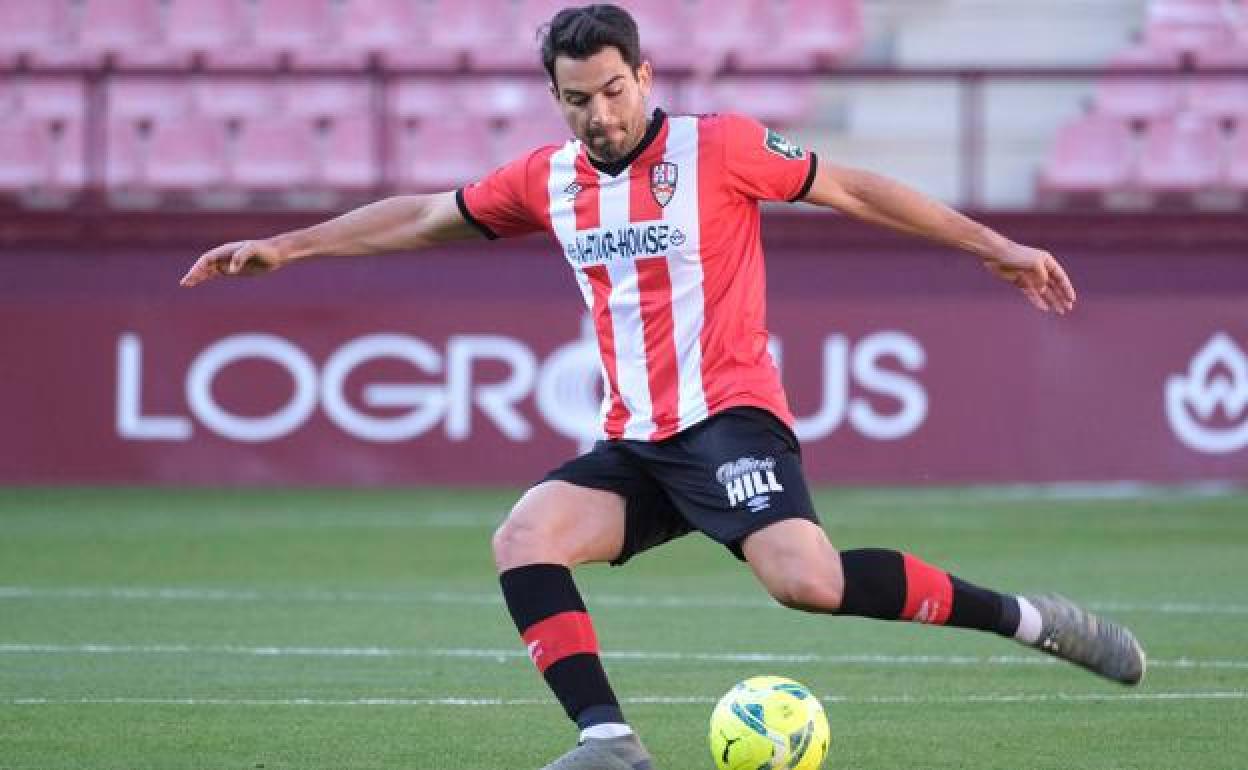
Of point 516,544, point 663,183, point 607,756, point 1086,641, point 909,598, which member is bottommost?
point 607,756

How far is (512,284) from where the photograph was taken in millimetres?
16969

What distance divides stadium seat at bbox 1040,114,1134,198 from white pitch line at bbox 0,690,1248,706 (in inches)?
430

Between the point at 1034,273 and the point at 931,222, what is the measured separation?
30 cm

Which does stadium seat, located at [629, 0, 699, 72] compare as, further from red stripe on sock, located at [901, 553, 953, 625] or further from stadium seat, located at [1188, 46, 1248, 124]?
red stripe on sock, located at [901, 553, 953, 625]

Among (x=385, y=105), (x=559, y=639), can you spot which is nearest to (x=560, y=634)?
(x=559, y=639)

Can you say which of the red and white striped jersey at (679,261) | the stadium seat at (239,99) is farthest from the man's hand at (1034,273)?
the stadium seat at (239,99)

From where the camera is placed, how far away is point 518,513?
6.32 metres

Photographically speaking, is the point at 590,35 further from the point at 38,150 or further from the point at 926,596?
the point at 38,150

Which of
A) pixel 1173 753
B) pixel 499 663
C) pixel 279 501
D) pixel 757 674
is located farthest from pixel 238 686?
pixel 279 501

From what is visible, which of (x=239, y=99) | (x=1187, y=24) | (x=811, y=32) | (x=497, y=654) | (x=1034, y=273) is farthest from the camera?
(x=811, y=32)

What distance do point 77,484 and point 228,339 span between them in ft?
4.82

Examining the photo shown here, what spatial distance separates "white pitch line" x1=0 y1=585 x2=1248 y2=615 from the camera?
34.4ft

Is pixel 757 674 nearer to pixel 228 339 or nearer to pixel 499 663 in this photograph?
pixel 499 663

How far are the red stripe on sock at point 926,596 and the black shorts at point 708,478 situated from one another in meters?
0.30
